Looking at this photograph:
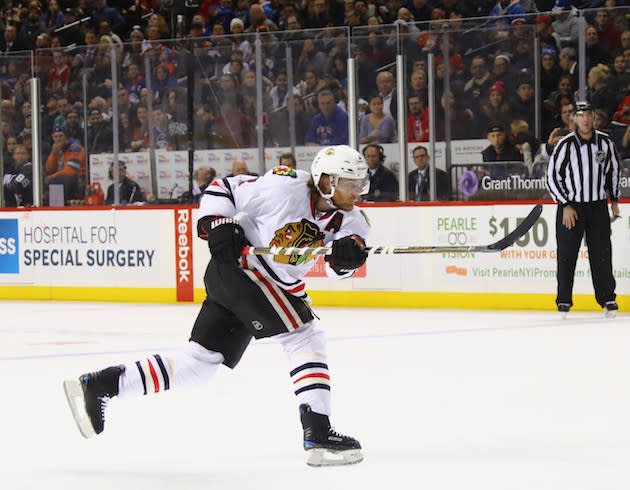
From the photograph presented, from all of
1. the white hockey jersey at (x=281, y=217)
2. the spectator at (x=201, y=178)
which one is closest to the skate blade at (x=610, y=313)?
the spectator at (x=201, y=178)

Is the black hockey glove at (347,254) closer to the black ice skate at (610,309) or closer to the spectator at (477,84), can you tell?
the black ice skate at (610,309)

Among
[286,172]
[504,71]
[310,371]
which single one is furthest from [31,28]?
[310,371]

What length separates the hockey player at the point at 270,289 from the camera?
3.34 meters

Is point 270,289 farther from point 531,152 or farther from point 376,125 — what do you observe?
point 376,125

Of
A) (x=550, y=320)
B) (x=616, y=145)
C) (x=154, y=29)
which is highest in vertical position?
(x=154, y=29)

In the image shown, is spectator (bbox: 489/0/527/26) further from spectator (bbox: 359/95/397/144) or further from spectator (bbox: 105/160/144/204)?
spectator (bbox: 105/160/144/204)

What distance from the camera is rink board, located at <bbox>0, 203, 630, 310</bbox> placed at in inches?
327

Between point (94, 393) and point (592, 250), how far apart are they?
4974 millimetres

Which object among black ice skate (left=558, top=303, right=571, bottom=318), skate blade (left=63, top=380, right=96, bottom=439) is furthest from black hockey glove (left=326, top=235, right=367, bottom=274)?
black ice skate (left=558, top=303, right=571, bottom=318)

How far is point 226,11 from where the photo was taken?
1178 cm

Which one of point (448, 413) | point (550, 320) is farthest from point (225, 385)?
point (550, 320)

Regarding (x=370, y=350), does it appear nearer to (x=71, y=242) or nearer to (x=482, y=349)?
(x=482, y=349)

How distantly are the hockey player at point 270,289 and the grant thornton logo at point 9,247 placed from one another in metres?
6.79

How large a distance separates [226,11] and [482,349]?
6.65 m
